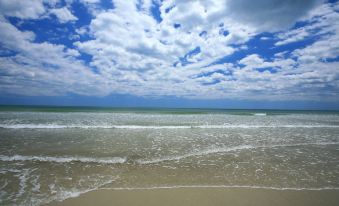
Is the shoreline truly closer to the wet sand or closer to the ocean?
the wet sand

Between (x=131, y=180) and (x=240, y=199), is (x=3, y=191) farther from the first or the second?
(x=240, y=199)

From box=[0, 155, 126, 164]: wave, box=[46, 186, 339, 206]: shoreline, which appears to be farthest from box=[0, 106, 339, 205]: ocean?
box=[46, 186, 339, 206]: shoreline

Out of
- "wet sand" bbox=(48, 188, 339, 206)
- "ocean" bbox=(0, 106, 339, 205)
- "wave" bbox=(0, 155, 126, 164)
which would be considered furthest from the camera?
"wave" bbox=(0, 155, 126, 164)

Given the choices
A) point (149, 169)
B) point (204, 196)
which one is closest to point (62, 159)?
point (149, 169)

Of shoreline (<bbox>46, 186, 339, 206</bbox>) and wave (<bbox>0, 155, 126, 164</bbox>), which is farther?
wave (<bbox>0, 155, 126, 164</bbox>)

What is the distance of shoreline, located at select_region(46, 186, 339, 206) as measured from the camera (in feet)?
15.8

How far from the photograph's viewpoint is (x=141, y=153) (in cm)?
952

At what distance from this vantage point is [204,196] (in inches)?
203

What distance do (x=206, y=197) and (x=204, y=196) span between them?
0.23ft

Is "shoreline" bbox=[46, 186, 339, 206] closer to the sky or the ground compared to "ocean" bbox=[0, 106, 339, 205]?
closer to the ground

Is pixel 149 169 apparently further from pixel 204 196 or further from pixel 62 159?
pixel 62 159

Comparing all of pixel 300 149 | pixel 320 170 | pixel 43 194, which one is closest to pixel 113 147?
pixel 43 194

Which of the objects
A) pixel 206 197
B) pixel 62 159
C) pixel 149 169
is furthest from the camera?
pixel 62 159

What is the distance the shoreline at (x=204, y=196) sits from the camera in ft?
15.8
